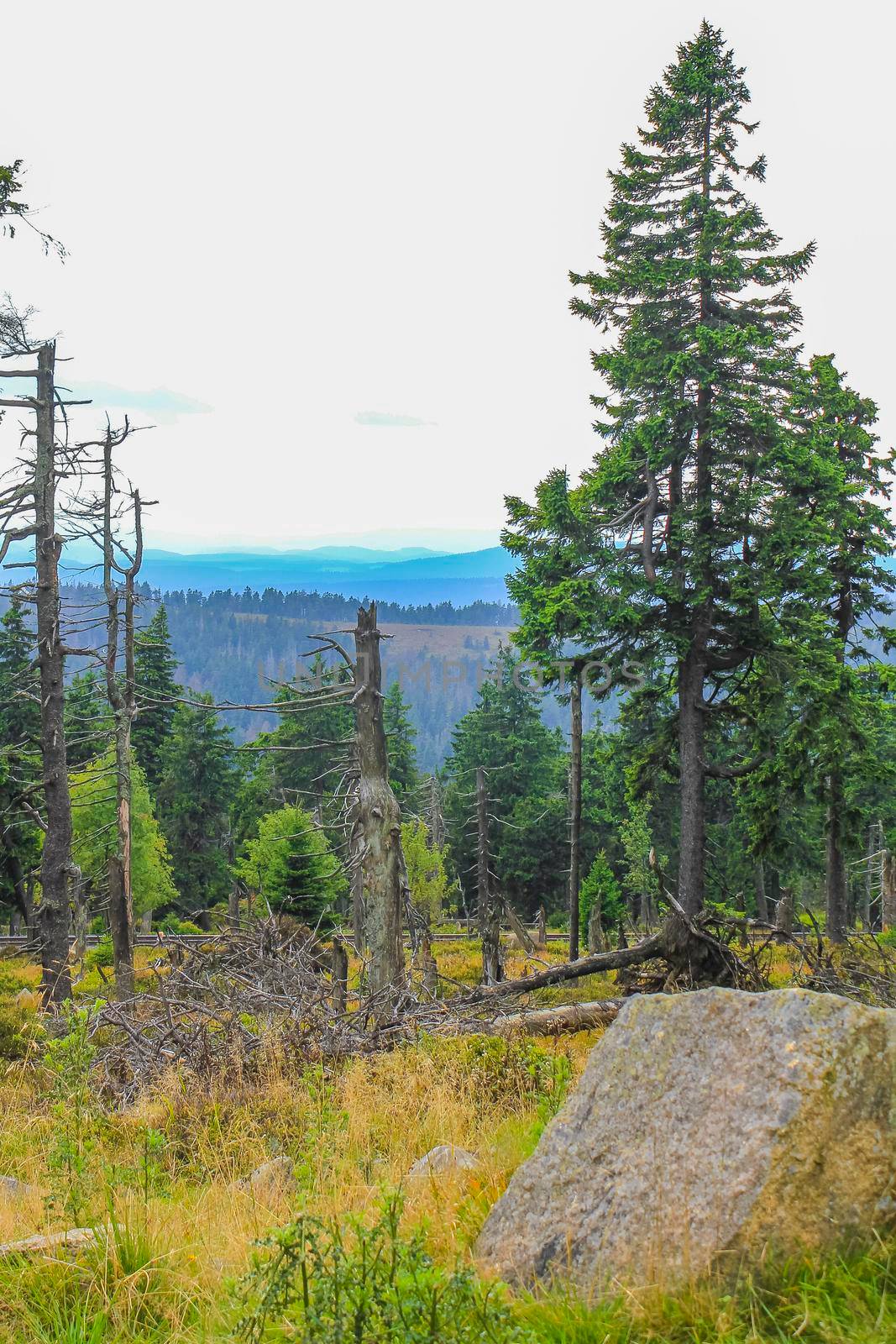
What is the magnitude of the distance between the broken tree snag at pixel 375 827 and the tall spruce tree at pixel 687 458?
189 inches

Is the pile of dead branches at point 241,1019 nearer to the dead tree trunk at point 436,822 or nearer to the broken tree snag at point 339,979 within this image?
the broken tree snag at point 339,979

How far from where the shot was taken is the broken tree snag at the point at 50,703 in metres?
14.5

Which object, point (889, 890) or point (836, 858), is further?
point (889, 890)

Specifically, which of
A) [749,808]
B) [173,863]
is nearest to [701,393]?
[749,808]

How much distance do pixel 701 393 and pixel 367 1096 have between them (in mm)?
14731

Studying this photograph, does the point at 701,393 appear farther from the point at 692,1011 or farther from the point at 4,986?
the point at 4,986

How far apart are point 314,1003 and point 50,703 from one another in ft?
29.2

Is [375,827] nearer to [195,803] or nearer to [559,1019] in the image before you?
[559,1019]

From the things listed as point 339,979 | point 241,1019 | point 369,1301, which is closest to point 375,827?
point 339,979

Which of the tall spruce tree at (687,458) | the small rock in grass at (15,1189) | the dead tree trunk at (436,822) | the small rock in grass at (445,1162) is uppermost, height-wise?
the tall spruce tree at (687,458)

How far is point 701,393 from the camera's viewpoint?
16.8 m

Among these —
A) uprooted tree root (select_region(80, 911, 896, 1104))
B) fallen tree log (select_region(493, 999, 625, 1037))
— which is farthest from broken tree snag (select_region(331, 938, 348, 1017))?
fallen tree log (select_region(493, 999, 625, 1037))

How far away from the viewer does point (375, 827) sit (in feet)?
36.5

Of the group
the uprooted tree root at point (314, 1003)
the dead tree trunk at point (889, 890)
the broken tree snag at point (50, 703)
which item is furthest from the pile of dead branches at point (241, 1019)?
the dead tree trunk at point (889, 890)
